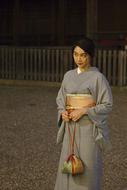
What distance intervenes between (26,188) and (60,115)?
146cm

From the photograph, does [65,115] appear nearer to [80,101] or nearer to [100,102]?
[80,101]

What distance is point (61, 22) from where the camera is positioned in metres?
19.9

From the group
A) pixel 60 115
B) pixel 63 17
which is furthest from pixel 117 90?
pixel 60 115

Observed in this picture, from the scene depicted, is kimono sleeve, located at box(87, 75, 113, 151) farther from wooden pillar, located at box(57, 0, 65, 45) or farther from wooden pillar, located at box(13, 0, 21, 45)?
wooden pillar, located at box(13, 0, 21, 45)

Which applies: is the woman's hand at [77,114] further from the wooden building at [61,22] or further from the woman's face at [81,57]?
the wooden building at [61,22]

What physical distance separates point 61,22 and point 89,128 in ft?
50.6

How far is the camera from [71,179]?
4.83 m

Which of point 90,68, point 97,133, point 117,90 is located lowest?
point 117,90

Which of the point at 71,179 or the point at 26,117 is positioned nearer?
the point at 71,179

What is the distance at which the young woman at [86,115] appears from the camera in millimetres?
4672

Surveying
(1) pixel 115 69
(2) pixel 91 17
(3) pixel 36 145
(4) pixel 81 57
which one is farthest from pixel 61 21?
(4) pixel 81 57

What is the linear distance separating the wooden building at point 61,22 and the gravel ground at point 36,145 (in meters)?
5.39

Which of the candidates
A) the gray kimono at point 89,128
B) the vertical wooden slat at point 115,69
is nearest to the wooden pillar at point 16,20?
the vertical wooden slat at point 115,69

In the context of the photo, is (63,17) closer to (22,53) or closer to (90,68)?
(22,53)
